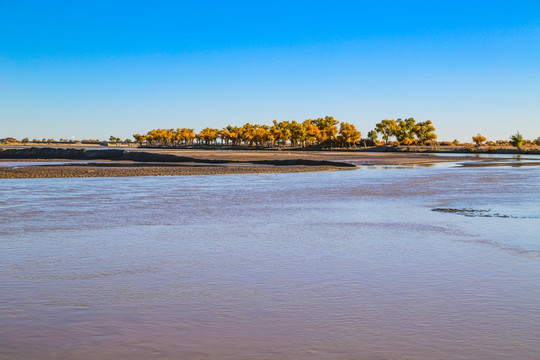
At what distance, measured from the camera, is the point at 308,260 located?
1023cm

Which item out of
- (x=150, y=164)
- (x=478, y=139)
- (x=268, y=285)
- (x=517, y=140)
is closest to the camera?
(x=268, y=285)

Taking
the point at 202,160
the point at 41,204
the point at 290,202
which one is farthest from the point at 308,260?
the point at 202,160

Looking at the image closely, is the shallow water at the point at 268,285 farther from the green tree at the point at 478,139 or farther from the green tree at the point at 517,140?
the green tree at the point at 478,139

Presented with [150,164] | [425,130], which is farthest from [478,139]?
[150,164]

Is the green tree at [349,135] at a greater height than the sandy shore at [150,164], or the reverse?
the green tree at [349,135]

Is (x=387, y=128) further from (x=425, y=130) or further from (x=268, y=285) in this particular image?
(x=268, y=285)

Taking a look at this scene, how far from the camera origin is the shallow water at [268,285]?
19.0ft

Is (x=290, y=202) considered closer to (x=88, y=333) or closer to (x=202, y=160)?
(x=88, y=333)

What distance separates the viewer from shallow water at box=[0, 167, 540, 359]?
5.80 m

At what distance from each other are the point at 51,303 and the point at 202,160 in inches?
2154

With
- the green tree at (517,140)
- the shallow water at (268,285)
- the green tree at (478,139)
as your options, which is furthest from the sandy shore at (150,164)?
the green tree at (478,139)

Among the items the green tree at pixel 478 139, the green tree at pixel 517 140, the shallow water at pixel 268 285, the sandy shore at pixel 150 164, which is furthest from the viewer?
the green tree at pixel 478 139

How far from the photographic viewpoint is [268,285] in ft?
27.2

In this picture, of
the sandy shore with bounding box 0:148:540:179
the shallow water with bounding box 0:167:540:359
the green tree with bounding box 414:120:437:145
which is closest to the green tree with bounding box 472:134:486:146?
the green tree with bounding box 414:120:437:145
